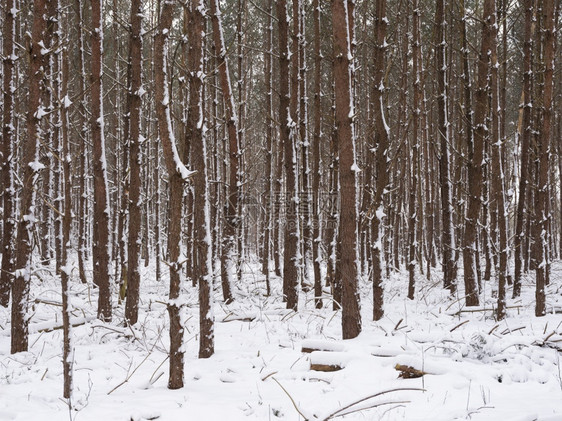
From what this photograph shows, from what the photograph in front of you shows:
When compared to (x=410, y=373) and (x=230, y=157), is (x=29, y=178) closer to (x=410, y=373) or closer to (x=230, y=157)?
(x=230, y=157)

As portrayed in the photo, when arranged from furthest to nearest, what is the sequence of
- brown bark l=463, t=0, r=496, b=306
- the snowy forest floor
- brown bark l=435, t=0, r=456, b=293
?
brown bark l=435, t=0, r=456, b=293 < brown bark l=463, t=0, r=496, b=306 < the snowy forest floor

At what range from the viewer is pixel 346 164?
18.7 ft

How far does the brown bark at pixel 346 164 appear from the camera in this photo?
5645 millimetres

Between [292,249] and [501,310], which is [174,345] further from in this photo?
[501,310]

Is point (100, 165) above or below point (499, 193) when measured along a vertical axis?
above

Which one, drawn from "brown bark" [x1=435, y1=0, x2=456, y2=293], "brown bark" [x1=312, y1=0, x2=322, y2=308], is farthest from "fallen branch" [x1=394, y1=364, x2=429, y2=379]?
"brown bark" [x1=435, y1=0, x2=456, y2=293]

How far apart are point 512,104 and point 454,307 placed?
16.2 metres

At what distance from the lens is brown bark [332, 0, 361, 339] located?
5.64 meters

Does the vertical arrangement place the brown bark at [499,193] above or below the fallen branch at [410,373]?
above

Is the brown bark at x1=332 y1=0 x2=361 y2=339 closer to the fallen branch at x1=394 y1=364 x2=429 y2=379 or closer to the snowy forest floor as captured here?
the snowy forest floor

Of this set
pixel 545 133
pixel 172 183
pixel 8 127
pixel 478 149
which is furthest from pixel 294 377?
pixel 8 127

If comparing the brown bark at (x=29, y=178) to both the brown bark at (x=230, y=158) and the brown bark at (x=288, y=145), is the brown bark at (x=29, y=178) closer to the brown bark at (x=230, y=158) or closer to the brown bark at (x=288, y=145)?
the brown bark at (x=230, y=158)

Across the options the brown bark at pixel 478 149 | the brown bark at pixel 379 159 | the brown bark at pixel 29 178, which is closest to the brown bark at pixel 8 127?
the brown bark at pixel 29 178

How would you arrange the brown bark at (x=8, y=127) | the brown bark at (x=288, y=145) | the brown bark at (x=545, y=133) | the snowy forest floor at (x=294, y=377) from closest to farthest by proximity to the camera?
the snowy forest floor at (x=294, y=377) < the brown bark at (x=8, y=127) < the brown bark at (x=545, y=133) < the brown bark at (x=288, y=145)
